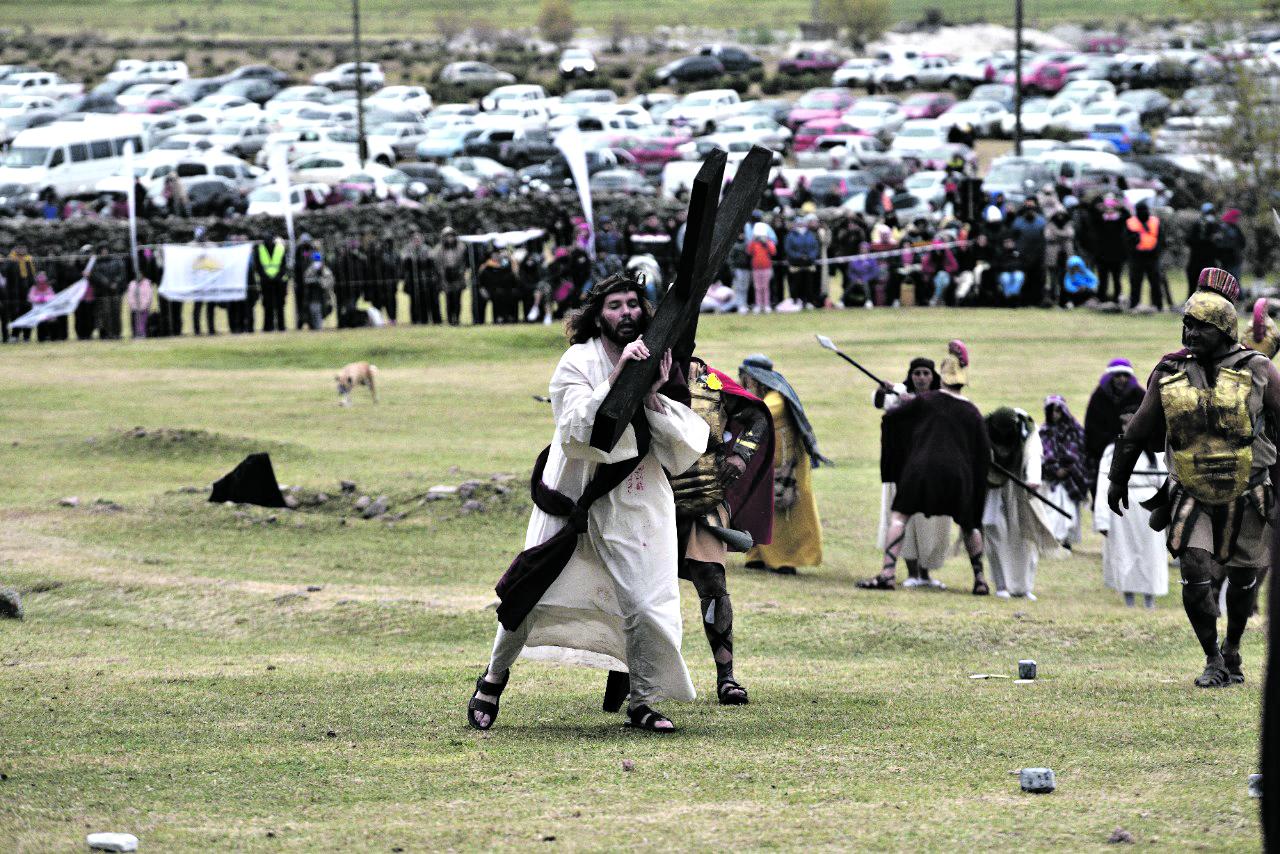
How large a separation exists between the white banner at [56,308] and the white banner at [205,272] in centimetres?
122

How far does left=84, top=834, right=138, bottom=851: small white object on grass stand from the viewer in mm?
5773

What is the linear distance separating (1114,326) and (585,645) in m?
23.6

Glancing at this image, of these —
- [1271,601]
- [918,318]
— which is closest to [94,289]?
[918,318]

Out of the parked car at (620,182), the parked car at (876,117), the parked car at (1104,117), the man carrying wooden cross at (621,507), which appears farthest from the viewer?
the parked car at (876,117)

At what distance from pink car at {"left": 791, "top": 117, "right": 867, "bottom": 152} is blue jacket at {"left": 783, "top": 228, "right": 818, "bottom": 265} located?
2815cm

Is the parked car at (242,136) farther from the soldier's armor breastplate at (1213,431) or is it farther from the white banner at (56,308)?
the soldier's armor breastplate at (1213,431)

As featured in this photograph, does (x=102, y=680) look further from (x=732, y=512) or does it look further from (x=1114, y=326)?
(x=1114, y=326)

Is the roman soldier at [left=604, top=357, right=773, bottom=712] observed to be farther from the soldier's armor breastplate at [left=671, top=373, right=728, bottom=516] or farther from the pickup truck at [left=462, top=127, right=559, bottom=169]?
the pickup truck at [left=462, top=127, right=559, bottom=169]

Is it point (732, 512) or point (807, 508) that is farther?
point (807, 508)

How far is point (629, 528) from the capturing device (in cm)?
780

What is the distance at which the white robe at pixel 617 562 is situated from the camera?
7.79m

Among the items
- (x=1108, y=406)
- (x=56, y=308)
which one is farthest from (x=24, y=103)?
(x=1108, y=406)

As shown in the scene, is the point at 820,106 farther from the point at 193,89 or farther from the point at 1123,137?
the point at 193,89

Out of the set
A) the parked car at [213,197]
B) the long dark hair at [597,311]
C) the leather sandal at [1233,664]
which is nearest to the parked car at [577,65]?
the parked car at [213,197]
